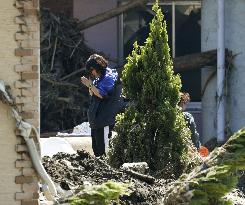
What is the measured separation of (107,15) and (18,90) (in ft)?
27.5

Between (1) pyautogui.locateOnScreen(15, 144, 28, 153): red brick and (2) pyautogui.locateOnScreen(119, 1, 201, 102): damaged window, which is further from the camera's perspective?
(2) pyautogui.locateOnScreen(119, 1, 201, 102): damaged window

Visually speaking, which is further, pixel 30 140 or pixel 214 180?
pixel 30 140

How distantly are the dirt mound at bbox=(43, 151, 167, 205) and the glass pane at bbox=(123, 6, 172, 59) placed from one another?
7.30m

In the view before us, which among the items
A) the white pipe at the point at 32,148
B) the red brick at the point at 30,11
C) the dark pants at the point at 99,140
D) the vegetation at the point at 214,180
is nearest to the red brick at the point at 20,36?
the red brick at the point at 30,11

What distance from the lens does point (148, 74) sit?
1009 centimetres

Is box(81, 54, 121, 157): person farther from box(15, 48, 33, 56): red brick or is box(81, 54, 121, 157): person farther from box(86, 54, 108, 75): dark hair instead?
box(15, 48, 33, 56): red brick

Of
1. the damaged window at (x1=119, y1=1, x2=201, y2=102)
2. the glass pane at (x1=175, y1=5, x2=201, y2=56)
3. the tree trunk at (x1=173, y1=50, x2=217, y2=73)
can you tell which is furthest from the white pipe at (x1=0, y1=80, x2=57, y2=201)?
the glass pane at (x1=175, y1=5, x2=201, y2=56)

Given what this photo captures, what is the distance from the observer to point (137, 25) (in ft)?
53.5

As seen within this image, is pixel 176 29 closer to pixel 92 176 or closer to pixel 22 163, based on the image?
pixel 92 176

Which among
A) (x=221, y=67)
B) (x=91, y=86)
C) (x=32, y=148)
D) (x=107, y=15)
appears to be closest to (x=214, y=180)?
(x=32, y=148)

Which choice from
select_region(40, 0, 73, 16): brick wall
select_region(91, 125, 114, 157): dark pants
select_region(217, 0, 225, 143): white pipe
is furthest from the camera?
select_region(40, 0, 73, 16): brick wall

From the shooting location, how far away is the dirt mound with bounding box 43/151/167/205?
793cm

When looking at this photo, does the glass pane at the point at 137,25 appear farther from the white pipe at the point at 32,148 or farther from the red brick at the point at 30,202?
the red brick at the point at 30,202

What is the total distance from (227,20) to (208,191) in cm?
870
